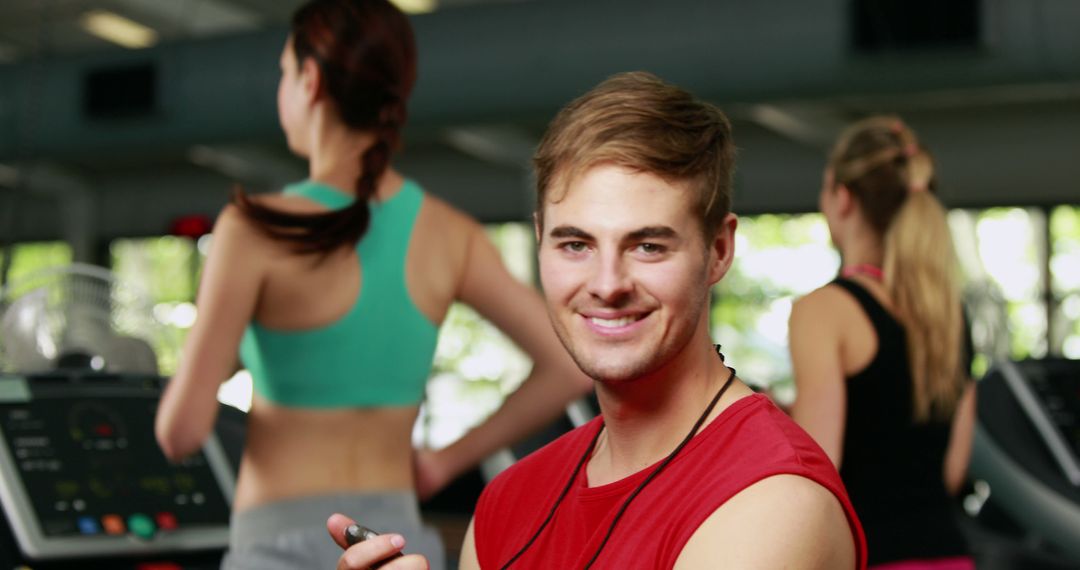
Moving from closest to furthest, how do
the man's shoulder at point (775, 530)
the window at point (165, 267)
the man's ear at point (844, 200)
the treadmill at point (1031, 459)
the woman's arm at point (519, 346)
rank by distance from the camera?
the man's shoulder at point (775, 530) → the woman's arm at point (519, 346) → the man's ear at point (844, 200) → the treadmill at point (1031, 459) → the window at point (165, 267)

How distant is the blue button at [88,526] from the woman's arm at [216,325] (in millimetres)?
300

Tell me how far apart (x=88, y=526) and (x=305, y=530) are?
0.37 meters

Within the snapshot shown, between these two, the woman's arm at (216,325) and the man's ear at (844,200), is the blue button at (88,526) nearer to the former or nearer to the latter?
the woman's arm at (216,325)

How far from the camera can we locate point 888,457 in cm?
182

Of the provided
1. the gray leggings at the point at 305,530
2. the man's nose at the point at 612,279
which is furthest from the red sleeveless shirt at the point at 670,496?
the gray leggings at the point at 305,530

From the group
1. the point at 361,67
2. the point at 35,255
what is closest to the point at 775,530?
the point at 361,67

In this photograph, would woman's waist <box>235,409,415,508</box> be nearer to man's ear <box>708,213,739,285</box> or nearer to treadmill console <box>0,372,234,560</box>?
treadmill console <box>0,372,234,560</box>

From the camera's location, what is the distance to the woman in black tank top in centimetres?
177

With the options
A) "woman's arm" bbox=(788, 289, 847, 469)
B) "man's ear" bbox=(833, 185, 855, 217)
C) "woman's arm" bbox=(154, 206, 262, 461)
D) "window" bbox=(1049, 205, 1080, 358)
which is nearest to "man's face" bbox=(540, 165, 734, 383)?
"woman's arm" bbox=(154, 206, 262, 461)

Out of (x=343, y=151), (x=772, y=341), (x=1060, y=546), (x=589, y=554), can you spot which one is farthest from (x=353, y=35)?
(x=772, y=341)

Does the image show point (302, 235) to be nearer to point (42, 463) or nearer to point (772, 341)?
point (42, 463)

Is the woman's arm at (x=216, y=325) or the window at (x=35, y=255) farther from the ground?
the woman's arm at (x=216, y=325)

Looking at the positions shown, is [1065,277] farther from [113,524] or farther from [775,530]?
[775,530]

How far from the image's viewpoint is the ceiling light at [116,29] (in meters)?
9.55
